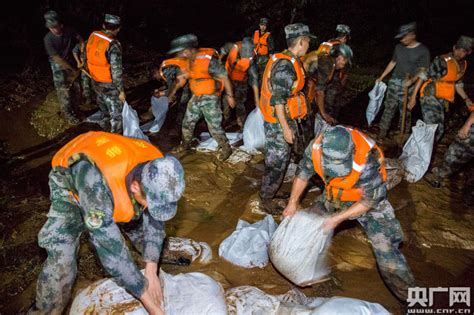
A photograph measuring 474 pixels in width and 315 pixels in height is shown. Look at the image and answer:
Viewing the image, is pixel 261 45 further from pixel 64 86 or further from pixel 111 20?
pixel 64 86

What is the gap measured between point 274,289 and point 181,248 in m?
0.87

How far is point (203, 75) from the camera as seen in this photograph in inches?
185

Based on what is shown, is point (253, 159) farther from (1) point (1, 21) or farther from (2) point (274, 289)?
(1) point (1, 21)

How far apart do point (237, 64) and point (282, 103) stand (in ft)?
8.76

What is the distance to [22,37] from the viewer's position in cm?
981

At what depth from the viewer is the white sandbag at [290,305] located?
1.97 meters

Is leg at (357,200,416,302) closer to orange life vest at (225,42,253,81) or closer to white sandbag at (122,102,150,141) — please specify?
white sandbag at (122,102,150,141)

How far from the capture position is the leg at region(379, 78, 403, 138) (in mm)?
5623

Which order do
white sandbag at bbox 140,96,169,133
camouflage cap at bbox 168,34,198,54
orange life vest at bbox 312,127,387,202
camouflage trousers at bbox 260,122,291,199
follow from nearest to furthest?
orange life vest at bbox 312,127,387,202, camouflage trousers at bbox 260,122,291,199, camouflage cap at bbox 168,34,198,54, white sandbag at bbox 140,96,169,133

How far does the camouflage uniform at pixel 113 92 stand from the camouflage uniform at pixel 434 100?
4.08m

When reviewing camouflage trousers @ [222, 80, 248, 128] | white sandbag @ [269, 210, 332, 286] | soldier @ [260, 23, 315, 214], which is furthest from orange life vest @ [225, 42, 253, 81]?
white sandbag @ [269, 210, 332, 286]

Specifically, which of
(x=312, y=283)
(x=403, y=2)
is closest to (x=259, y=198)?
(x=312, y=283)

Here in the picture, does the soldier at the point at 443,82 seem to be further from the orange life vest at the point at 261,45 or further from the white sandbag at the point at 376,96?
the orange life vest at the point at 261,45

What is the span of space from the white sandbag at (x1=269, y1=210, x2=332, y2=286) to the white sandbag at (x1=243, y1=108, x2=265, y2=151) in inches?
88.4
